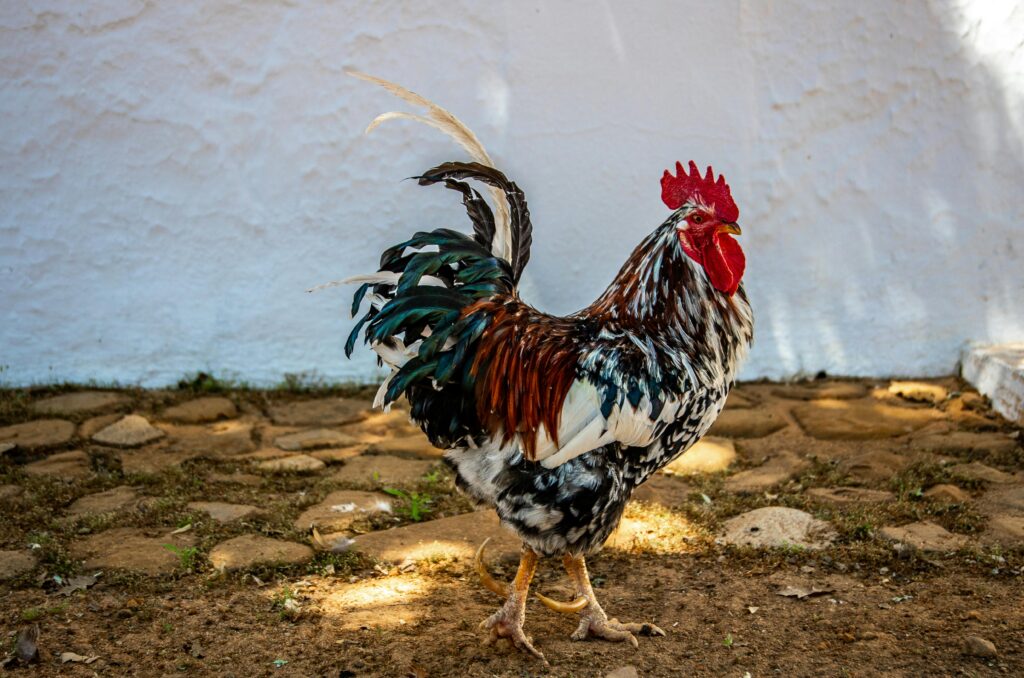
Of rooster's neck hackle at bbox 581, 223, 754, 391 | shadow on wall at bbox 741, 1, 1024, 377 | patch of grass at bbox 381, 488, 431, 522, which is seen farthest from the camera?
shadow on wall at bbox 741, 1, 1024, 377

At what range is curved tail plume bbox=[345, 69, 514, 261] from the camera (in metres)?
2.88

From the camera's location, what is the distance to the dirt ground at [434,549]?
10.0ft

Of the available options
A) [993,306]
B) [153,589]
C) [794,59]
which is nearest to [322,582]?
[153,589]

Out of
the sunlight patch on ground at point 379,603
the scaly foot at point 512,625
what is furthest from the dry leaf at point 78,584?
the scaly foot at point 512,625

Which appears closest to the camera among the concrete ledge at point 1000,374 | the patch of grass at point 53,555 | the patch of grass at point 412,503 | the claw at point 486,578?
the claw at point 486,578

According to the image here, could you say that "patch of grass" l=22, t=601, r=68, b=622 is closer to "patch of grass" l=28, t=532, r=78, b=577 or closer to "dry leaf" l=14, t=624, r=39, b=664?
"dry leaf" l=14, t=624, r=39, b=664

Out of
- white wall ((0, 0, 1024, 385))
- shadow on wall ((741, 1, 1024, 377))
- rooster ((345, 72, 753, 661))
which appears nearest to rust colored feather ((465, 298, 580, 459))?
rooster ((345, 72, 753, 661))

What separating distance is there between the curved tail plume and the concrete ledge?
3.31 meters

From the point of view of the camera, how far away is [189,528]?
3908 mm

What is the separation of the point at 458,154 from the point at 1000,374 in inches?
134

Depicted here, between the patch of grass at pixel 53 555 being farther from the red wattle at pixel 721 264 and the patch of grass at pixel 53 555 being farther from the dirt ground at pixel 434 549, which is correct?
the red wattle at pixel 721 264

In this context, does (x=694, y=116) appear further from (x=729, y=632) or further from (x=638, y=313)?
(x=729, y=632)

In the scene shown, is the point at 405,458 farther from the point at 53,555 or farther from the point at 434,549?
the point at 53,555

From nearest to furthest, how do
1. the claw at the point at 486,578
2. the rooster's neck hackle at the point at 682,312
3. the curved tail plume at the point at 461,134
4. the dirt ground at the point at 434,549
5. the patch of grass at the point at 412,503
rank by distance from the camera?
the curved tail plume at the point at 461,134 → the dirt ground at the point at 434,549 → the rooster's neck hackle at the point at 682,312 → the claw at the point at 486,578 → the patch of grass at the point at 412,503
